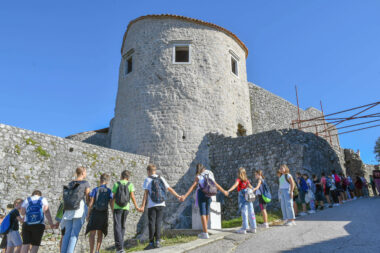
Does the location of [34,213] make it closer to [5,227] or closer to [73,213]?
[73,213]

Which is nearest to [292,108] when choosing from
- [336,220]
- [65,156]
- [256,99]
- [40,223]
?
[256,99]

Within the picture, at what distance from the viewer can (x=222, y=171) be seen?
41.0ft

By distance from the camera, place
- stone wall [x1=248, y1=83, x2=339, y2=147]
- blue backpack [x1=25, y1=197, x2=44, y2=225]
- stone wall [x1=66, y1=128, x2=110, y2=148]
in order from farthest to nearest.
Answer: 1. stone wall [x1=66, y1=128, x2=110, y2=148]
2. stone wall [x1=248, y1=83, x2=339, y2=147]
3. blue backpack [x1=25, y1=197, x2=44, y2=225]

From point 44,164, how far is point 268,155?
823cm

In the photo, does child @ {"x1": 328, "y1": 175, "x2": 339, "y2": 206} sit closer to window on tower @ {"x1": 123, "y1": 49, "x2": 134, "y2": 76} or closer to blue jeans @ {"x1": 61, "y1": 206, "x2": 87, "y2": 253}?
blue jeans @ {"x1": 61, "y1": 206, "x2": 87, "y2": 253}

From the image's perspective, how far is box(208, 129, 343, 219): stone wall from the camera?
33.7 feet

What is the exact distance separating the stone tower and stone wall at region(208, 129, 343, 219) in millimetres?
838

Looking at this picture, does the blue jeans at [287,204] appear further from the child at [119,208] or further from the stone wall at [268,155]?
the child at [119,208]

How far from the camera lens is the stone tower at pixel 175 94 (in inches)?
492

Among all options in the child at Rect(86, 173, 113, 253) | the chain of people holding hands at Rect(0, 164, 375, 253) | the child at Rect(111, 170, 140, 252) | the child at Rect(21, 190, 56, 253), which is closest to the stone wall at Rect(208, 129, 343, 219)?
the chain of people holding hands at Rect(0, 164, 375, 253)

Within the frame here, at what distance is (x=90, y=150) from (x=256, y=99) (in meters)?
11.4

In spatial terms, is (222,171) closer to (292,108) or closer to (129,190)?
(129,190)

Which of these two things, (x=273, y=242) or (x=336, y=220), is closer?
(x=273, y=242)

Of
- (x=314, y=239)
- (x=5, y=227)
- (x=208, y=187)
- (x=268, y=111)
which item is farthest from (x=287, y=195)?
(x=268, y=111)
